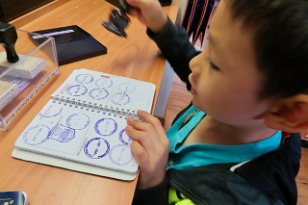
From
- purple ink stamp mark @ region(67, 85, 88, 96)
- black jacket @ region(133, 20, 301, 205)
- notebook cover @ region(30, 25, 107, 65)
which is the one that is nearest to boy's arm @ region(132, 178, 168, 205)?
black jacket @ region(133, 20, 301, 205)

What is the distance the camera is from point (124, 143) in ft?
1.41

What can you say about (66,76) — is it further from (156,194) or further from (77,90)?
(156,194)

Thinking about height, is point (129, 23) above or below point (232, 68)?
below

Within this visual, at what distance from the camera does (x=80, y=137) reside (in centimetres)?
42

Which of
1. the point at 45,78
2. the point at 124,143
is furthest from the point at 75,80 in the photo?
the point at 124,143

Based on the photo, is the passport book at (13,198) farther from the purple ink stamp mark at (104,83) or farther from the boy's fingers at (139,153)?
the purple ink stamp mark at (104,83)

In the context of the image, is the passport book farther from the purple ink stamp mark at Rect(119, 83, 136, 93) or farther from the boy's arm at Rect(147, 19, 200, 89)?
the boy's arm at Rect(147, 19, 200, 89)

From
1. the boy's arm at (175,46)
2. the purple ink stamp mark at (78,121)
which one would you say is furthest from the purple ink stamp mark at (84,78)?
the boy's arm at (175,46)

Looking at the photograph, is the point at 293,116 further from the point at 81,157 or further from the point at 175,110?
the point at 175,110

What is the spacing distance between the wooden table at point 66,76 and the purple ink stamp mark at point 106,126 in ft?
0.26

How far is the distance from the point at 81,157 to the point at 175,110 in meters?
1.21

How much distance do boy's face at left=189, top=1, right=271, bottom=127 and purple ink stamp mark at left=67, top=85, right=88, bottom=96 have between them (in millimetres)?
212

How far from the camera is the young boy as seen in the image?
1.06 ft

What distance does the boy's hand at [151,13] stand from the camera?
66 cm
